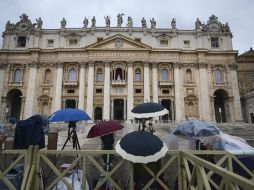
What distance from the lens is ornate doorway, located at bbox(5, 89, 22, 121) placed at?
34450mm

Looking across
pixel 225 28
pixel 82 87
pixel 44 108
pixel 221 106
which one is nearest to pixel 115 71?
pixel 82 87

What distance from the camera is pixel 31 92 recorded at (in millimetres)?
33406

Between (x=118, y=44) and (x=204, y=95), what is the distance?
14731mm

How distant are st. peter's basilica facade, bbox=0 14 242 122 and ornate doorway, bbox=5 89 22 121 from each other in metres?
0.15

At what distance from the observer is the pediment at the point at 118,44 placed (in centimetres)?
3444

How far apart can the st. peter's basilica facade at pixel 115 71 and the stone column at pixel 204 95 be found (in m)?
0.07

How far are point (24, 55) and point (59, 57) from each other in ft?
18.2

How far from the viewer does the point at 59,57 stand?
1372 inches

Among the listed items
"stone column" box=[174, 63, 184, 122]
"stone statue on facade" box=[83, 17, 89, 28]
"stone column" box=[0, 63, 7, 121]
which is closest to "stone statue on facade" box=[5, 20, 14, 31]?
"stone column" box=[0, 63, 7, 121]

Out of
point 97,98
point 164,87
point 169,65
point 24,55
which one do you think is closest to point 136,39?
point 169,65

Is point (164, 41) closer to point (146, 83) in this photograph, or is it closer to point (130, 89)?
point (146, 83)

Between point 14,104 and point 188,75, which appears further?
point 14,104

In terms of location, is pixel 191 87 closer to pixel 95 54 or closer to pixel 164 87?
pixel 164 87

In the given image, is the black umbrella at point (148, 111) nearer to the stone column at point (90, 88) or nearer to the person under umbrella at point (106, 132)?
the person under umbrella at point (106, 132)
